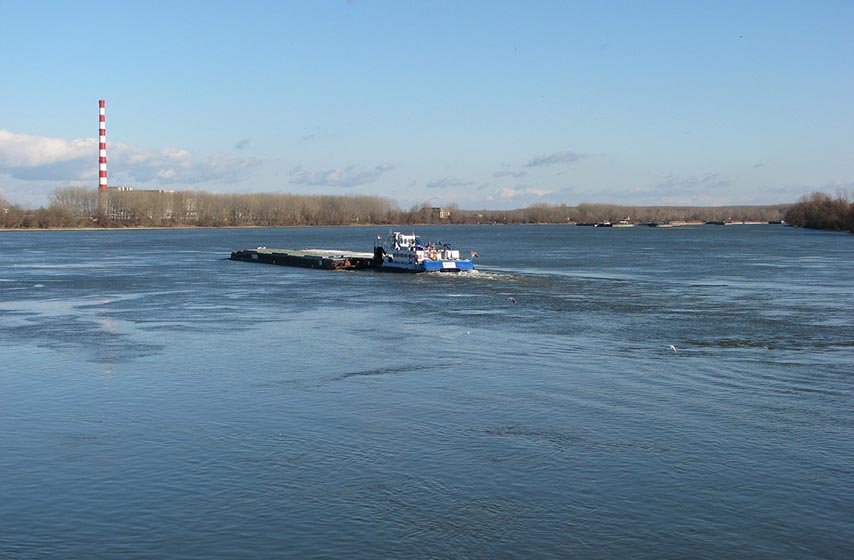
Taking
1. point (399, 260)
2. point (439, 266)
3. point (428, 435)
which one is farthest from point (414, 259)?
point (428, 435)

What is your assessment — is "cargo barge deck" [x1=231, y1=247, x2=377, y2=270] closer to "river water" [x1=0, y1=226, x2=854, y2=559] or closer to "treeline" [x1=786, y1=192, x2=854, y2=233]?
"river water" [x1=0, y1=226, x2=854, y2=559]

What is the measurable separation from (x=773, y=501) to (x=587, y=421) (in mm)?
5575

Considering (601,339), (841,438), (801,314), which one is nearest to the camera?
(841,438)

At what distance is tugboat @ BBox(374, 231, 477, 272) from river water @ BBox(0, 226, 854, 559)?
26.8 m

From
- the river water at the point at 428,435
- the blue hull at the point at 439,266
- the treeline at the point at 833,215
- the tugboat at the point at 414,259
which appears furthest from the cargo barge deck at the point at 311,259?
the treeline at the point at 833,215

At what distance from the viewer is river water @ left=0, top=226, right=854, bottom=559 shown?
13.9m

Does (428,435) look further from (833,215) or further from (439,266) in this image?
(833,215)

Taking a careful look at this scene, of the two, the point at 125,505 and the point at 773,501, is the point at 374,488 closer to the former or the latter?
the point at 125,505

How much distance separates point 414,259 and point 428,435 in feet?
164

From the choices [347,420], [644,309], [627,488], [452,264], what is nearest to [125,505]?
[347,420]

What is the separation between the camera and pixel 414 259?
6881 cm

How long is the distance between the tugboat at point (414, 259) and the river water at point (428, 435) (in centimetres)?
2678

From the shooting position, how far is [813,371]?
85.3 feet

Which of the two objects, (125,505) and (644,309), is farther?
(644,309)
